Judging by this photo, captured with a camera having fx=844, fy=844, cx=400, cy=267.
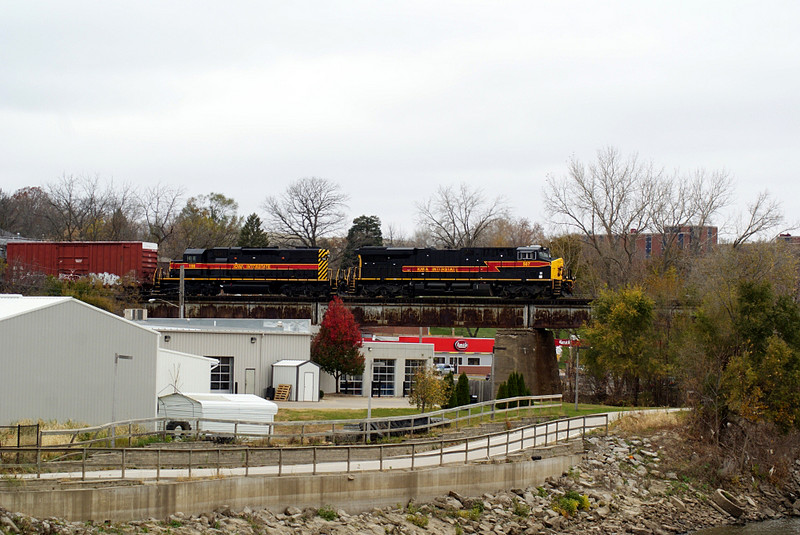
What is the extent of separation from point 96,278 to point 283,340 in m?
18.3

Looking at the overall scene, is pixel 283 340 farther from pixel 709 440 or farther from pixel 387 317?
pixel 709 440

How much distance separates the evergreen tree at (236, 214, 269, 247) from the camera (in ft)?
324

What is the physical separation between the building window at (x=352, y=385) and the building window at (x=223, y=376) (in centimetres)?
1168

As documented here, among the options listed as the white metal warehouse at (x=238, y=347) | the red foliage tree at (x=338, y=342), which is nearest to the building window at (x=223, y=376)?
the white metal warehouse at (x=238, y=347)

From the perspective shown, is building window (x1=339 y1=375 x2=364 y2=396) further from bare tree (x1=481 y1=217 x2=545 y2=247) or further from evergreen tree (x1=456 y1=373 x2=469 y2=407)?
bare tree (x1=481 y1=217 x2=545 y2=247)

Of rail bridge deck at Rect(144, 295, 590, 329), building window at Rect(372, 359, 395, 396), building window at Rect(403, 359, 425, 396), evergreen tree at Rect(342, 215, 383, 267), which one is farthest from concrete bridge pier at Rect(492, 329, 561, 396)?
evergreen tree at Rect(342, 215, 383, 267)

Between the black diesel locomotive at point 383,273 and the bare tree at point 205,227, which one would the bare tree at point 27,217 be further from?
the black diesel locomotive at point 383,273

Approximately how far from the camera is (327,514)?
21.6 meters

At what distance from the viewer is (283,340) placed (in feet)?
145

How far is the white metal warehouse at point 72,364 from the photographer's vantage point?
24578 millimetres

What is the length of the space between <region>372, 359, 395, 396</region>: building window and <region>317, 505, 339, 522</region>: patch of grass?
Result: 106 ft

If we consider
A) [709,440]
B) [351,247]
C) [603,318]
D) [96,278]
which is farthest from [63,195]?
[709,440]

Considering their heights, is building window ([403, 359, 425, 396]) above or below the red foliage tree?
below

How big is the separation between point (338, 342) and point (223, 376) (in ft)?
27.1
